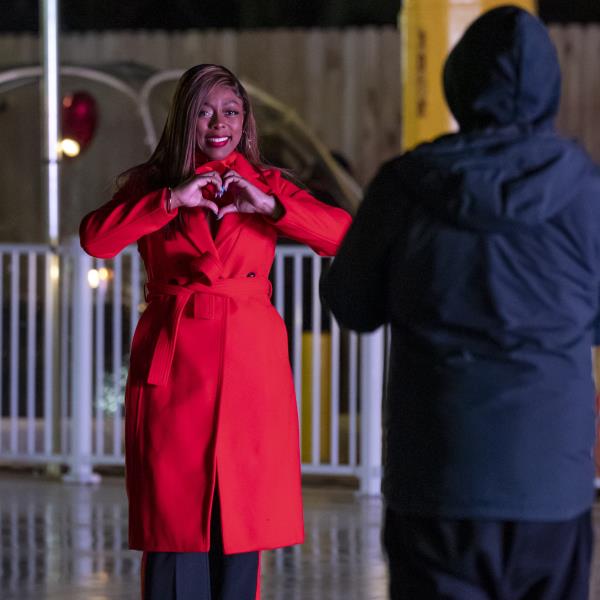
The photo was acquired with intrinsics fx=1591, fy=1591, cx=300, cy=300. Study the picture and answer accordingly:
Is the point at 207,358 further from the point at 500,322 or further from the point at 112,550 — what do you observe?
the point at 112,550

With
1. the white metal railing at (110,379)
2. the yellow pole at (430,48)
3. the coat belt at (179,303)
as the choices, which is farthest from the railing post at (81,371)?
the coat belt at (179,303)

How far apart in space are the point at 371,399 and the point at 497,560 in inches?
210

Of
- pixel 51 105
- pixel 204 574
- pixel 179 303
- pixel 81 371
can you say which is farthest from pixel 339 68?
pixel 204 574

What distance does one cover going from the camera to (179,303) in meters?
4.07

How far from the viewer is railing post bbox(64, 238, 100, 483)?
8406mm

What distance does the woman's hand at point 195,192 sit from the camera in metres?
3.96

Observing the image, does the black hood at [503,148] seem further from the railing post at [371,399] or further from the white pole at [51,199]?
the white pole at [51,199]

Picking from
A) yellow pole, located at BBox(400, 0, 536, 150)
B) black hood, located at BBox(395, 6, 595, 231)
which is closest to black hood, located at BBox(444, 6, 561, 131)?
black hood, located at BBox(395, 6, 595, 231)

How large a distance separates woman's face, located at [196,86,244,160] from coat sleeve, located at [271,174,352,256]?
173mm

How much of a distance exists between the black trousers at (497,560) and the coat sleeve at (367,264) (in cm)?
40

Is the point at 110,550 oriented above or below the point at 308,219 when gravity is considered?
below

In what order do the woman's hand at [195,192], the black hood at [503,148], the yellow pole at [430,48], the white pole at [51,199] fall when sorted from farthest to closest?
1. the white pole at [51,199]
2. the yellow pole at [430,48]
3. the woman's hand at [195,192]
4. the black hood at [503,148]

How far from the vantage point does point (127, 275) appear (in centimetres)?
992

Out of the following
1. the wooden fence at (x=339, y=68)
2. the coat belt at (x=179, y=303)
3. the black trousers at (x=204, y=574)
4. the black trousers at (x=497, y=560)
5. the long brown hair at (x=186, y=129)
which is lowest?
the black trousers at (x=204, y=574)
